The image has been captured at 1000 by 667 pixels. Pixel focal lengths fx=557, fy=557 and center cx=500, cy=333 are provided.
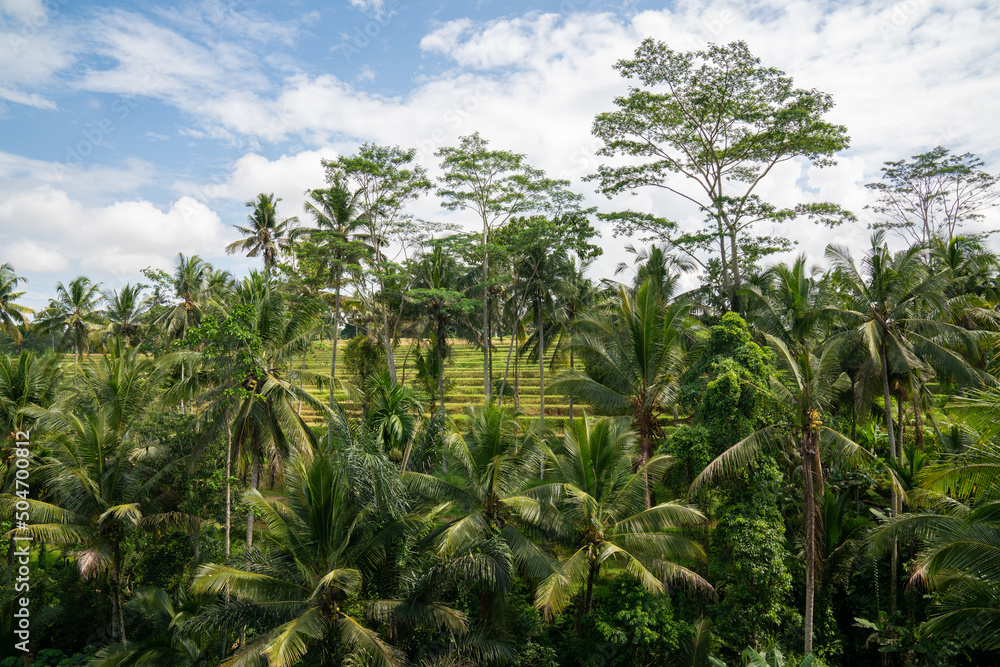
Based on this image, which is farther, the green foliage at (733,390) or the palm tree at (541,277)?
the palm tree at (541,277)

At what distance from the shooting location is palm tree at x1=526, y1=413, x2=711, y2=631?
1221cm

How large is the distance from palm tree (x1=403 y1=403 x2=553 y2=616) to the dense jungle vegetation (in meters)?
0.07

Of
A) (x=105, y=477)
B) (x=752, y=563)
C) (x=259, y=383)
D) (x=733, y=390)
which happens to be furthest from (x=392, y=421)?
(x=752, y=563)

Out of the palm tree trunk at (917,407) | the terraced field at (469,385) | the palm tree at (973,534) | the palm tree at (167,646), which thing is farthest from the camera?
the terraced field at (469,385)

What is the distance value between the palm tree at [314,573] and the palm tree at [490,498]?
1.34m

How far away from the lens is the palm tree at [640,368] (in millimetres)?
16234

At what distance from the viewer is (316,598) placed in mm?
11250

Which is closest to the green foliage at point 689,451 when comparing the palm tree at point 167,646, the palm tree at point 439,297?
the palm tree at point 167,646

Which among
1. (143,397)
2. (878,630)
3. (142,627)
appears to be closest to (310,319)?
(143,397)

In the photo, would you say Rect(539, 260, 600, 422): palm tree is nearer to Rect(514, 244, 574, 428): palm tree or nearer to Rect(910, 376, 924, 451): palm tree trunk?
Rect(514, 244, 574, 428): palm tree

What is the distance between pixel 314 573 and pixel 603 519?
260 inches

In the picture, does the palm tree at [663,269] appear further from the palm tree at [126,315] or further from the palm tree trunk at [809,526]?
the palm tree at [126,315]

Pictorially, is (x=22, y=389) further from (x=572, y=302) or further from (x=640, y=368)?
(x=572, y=302)

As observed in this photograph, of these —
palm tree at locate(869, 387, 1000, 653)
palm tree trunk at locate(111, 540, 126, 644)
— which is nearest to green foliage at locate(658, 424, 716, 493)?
palm tree at locate(869, 387, 1000, 653)
